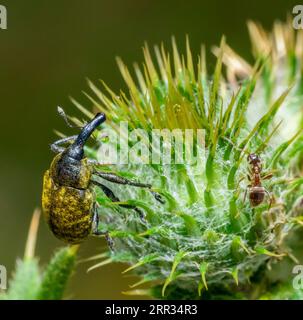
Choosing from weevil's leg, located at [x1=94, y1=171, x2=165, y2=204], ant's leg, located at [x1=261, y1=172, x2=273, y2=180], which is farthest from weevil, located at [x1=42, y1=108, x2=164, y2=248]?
ant's leg, located at [x1=261, y1=172, x2=273, y2=180]

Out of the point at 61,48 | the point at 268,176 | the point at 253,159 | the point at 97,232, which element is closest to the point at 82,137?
the point at 97,232

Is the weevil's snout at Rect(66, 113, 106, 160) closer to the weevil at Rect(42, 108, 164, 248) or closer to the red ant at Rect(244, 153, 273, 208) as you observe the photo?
the weevil at Rect(42, 108, 164, 248)

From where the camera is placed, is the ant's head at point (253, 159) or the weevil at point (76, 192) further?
the weevil at point (76, 192)

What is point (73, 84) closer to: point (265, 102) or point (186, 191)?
point (265, 102)

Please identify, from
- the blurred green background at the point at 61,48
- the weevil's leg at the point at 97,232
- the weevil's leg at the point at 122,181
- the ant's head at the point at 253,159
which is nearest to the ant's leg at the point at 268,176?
the ant's head at the point at 253,159

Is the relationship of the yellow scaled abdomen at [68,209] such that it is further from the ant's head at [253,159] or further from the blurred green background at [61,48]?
the blurred green background at [61,48]
